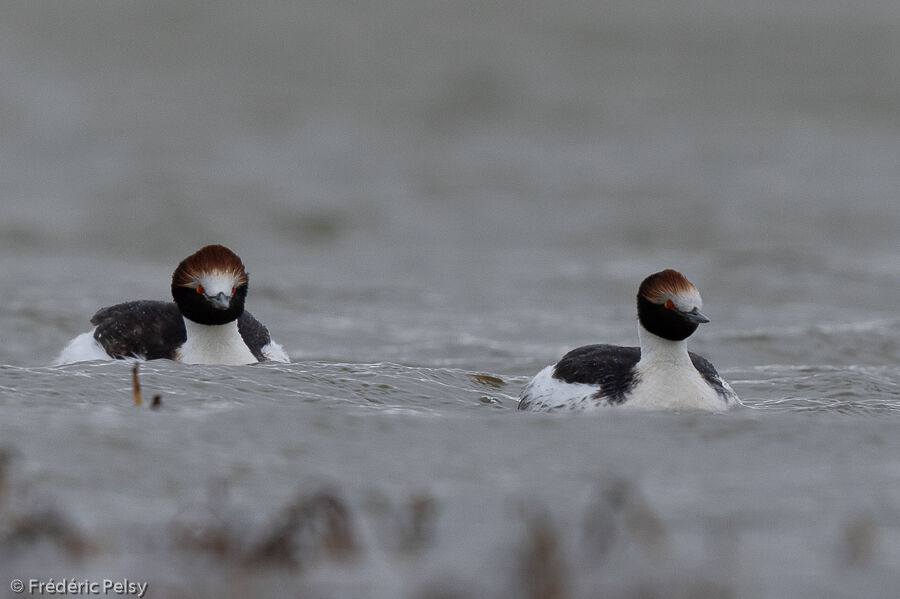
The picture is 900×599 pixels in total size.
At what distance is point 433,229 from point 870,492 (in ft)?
57.9

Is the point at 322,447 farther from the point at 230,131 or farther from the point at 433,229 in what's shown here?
the point at 230,131

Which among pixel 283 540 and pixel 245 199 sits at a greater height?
pixel 245 199

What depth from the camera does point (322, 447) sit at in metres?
8.35

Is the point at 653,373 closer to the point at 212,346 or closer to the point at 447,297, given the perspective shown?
the point at 212,346

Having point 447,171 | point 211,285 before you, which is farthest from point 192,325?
point 447,171

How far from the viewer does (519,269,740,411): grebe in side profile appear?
1063 centimetres

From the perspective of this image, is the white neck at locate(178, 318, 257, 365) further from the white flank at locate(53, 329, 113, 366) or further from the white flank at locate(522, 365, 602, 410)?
the white flank at locate(522, 365, 602, 410)

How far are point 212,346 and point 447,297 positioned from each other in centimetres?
778

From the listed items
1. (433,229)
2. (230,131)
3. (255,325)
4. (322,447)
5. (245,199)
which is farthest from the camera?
(230,131)

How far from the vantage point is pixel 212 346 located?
12195mm

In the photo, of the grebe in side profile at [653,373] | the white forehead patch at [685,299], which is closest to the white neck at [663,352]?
the grebe in side profile at [653,373]

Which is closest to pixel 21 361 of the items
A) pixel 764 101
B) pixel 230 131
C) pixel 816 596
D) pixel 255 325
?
pixel 255 325

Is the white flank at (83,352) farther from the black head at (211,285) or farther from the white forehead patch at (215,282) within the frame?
the white forehead patch at (215,282)

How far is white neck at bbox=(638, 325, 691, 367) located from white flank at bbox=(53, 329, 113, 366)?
4.42m
